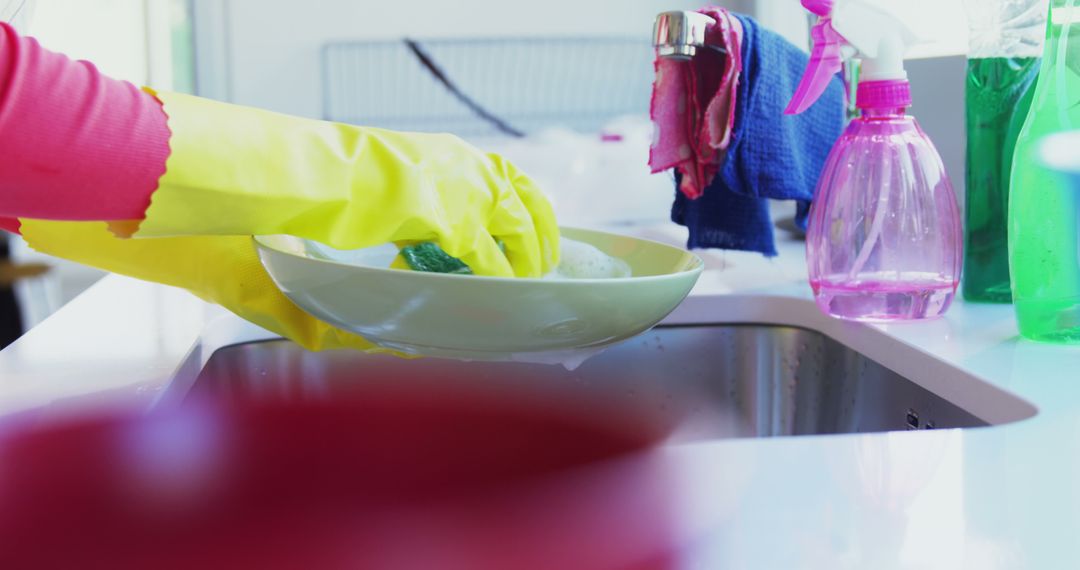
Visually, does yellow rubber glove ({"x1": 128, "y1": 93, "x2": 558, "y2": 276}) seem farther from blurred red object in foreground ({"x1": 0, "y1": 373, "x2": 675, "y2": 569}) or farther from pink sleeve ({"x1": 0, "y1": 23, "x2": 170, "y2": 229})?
blurred red object in foreground ({"x1": 0, "y1": 373, "x2": 675, "y2": 569})

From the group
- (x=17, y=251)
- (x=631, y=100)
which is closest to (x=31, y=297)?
(x=17, y=251)

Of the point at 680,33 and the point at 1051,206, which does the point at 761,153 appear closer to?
the point at 680,33

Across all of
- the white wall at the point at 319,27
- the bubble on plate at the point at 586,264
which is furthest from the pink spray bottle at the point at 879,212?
the white wall at the point at 319,27

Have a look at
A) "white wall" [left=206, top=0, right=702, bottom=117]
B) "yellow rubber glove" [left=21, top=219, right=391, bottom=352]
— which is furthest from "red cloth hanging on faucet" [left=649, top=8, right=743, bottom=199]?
"white wall" [left=206, top=0, right=702, bottom=117]

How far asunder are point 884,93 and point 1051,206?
0.15 metres

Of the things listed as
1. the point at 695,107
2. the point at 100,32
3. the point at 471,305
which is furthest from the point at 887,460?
the point at 100,32

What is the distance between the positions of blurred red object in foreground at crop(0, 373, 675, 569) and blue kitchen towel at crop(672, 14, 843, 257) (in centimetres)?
33

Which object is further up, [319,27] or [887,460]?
[319,27]

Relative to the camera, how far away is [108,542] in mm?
438

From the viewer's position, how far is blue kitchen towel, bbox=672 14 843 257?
88 cm

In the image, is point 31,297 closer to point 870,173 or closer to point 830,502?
point 870,173

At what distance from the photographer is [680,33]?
0.83 meters

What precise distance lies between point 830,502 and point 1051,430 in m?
0.17

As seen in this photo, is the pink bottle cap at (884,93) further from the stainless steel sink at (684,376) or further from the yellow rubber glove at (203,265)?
the yellow rubber glove at (203,265)
